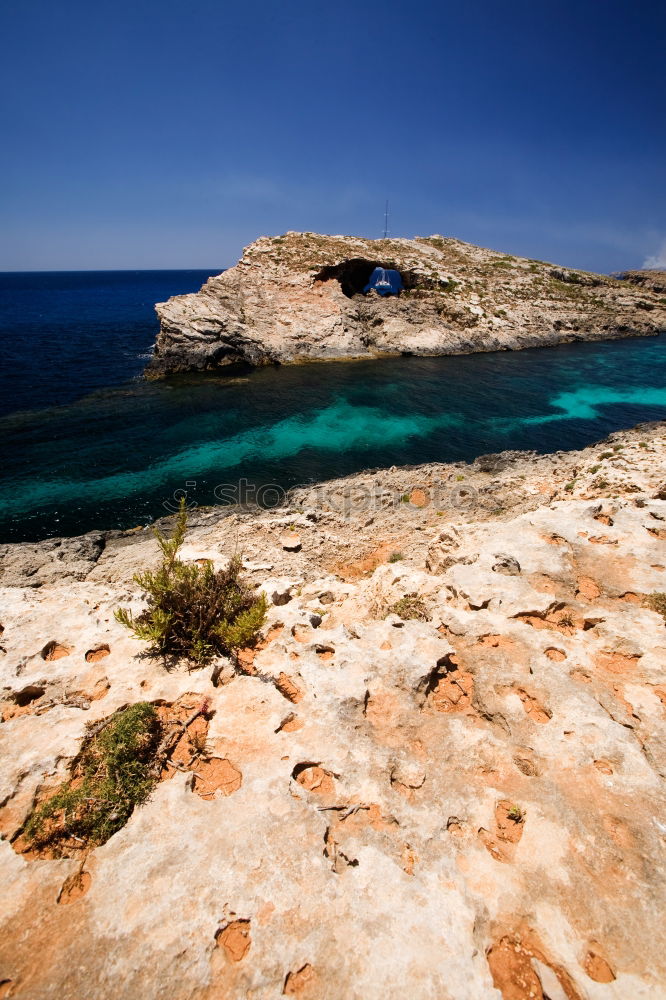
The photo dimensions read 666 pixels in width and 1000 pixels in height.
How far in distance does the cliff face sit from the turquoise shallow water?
4.29 metres

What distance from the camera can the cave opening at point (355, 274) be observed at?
177ft

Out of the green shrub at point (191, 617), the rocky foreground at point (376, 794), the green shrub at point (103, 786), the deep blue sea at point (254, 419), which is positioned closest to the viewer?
the rocky foreground at point (376, 794)

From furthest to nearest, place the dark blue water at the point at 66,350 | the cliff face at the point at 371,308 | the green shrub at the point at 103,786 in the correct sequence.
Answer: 1. the cliff face at the point at 371,308
2. the dark blue water at the point at 66,350
3. the green shrub at the point at 103,786

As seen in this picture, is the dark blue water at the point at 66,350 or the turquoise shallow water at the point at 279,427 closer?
the turquoise shallow water at the point at 279,427

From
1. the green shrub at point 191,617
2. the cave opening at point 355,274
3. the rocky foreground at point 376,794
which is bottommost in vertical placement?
the rocky foreground at point 376,794

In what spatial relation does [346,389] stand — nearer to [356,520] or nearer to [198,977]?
[356,520]

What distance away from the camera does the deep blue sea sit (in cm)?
2284

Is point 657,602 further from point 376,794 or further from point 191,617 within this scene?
A: point 191,617

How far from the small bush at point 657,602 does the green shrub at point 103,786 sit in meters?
10.3

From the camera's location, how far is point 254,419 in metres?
32.6

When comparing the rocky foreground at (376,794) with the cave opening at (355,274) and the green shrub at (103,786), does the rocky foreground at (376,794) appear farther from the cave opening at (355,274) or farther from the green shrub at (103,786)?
the cave opening at (355,274)

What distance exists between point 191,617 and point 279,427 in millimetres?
23983

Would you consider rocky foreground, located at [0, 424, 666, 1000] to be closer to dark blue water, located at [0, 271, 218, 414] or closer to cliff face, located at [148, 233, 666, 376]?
dark blue water, located at [0, 271, 218, 414]

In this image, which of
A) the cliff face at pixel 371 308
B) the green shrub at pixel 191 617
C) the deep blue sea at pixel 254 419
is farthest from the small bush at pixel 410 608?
the cliff face at pixel 371 308
